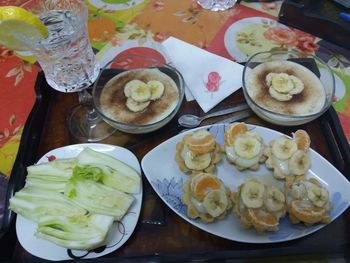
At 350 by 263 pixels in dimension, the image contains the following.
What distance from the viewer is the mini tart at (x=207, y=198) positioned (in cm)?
89

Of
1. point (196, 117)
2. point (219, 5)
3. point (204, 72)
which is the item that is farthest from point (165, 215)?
point (219, 5)

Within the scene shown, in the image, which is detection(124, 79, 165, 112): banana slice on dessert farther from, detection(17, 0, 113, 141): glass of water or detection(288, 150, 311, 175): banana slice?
detection(288, 150, 311, 175): banana slice

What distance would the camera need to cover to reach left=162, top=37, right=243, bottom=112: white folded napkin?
3.87ft

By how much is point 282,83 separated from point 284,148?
267mm

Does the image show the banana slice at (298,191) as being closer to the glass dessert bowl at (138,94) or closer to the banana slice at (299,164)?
the banana slice at (299,164)

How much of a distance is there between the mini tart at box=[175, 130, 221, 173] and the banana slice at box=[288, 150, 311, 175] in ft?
0.71

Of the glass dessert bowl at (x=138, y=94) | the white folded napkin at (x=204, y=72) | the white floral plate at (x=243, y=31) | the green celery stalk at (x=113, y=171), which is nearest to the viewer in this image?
the green celery stalk at (x=113, y=171)

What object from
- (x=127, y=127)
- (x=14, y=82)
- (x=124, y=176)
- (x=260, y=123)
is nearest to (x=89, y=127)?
(x=127, y=127)

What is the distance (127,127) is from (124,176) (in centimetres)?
17

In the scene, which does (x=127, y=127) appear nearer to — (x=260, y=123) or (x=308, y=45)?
(x=260, y=123)

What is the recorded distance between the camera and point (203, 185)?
36.3 inches

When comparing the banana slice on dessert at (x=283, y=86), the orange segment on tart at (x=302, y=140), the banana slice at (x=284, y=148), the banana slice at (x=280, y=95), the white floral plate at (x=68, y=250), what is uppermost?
the banana slice on dessert at (x=283, y=86)

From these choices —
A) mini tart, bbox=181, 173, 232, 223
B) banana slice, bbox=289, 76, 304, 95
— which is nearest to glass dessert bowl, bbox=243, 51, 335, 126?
banana slice, bbox=289, 76, 304, 95

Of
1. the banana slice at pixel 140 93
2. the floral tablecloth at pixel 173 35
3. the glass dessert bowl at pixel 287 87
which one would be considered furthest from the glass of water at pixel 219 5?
the banana slice at pixel 140 93
